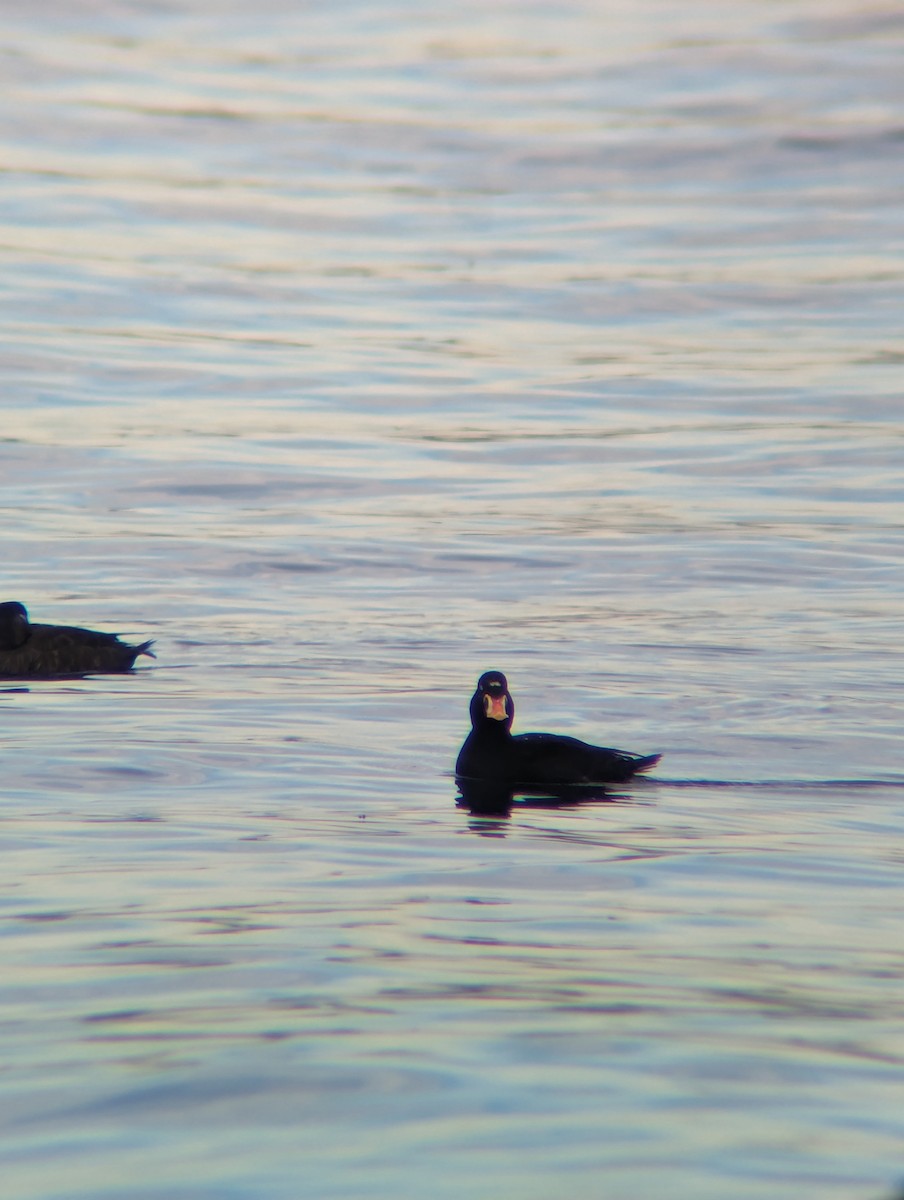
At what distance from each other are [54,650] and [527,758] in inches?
201

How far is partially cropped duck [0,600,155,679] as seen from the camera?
14727mm

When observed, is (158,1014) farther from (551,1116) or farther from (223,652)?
(223,652)

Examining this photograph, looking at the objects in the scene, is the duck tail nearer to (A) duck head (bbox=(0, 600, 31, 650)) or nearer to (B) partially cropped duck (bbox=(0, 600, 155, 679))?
(B) partially cropped duck (bbox=(0, 600, 155, 679))

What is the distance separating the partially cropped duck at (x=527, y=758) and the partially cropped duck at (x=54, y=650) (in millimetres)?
4363

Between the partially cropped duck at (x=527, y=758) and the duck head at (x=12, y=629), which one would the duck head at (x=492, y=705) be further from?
the duck head at (x=12, y=629)

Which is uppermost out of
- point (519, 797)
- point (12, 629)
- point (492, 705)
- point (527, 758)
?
point (12, 629)

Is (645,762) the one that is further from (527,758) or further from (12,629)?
(12,629)

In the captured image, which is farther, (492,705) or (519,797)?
(492,705)

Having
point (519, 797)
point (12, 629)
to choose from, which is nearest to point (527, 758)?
point (519, 797)

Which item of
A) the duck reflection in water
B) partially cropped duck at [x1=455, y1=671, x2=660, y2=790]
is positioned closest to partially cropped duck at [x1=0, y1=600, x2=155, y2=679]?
partially cropped duck at [x1=455, y1=671, x2=660, y2=790]

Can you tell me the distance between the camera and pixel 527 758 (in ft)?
36.3

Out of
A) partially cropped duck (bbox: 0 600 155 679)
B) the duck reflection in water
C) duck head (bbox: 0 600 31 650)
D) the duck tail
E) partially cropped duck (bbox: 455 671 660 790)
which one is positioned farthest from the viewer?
duck head (bbox: 0 600 31 650)

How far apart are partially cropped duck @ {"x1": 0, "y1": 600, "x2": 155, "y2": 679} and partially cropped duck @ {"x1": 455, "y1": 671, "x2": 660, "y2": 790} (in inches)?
172

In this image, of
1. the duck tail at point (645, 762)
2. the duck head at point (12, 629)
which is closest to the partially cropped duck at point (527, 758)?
the duck tail at point (645, 762)
